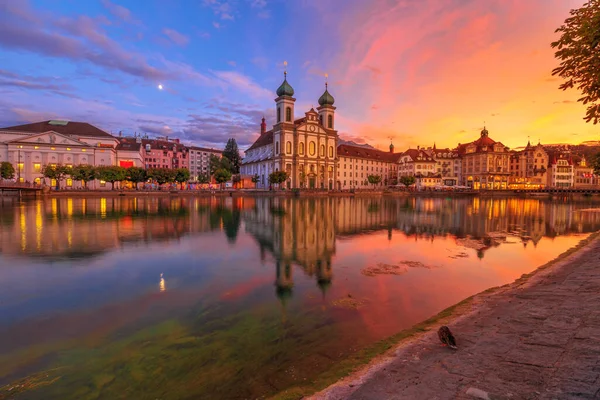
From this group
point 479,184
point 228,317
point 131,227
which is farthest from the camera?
point 479,184

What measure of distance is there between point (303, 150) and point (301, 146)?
49.5 inches

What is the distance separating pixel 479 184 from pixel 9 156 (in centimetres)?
13973

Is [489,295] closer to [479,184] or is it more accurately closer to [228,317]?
[228,317]

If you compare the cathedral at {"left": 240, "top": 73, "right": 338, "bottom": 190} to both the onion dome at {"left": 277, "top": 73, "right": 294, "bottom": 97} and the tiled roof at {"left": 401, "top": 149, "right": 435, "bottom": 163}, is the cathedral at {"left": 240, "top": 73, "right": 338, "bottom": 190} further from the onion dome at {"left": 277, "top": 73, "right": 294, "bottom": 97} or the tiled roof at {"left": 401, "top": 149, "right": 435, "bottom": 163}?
the tiled roof at {"left": 401, "top": 149, "right": 435, "bottom": 163}

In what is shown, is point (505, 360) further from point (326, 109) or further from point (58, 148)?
point (58, 148)

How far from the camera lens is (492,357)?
5547 mm

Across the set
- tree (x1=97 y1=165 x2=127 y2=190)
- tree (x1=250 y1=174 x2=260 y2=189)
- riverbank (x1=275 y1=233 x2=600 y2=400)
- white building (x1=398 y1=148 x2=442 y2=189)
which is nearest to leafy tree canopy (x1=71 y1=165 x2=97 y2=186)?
tree (x1=97 y1=165 x2=127 y2=190)

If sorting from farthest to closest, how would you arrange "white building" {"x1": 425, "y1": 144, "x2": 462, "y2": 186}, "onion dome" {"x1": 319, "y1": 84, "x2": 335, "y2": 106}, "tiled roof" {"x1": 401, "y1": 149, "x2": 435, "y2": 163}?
1. "white building" {"x1": 425, "y1": 144, "x2": 462, "y2": 186}
2. "tiled roof" {"x1": 401, "y1": 149, "x2": 435, "y2": 163}
3. "onion dome" {"x1": 319, "y1": 84, "x2": 335, "y2": 106}

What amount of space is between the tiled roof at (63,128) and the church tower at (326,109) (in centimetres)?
6363

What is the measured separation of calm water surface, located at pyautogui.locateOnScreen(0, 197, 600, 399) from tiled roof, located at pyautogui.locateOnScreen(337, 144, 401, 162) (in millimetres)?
91246

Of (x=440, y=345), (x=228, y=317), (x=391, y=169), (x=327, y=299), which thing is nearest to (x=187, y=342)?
(x=228, y=317)

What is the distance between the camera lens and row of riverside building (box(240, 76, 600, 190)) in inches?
3600

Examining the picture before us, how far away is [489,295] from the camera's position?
10.0 meters

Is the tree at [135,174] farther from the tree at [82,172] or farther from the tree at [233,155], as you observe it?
the tree at [233,155]
